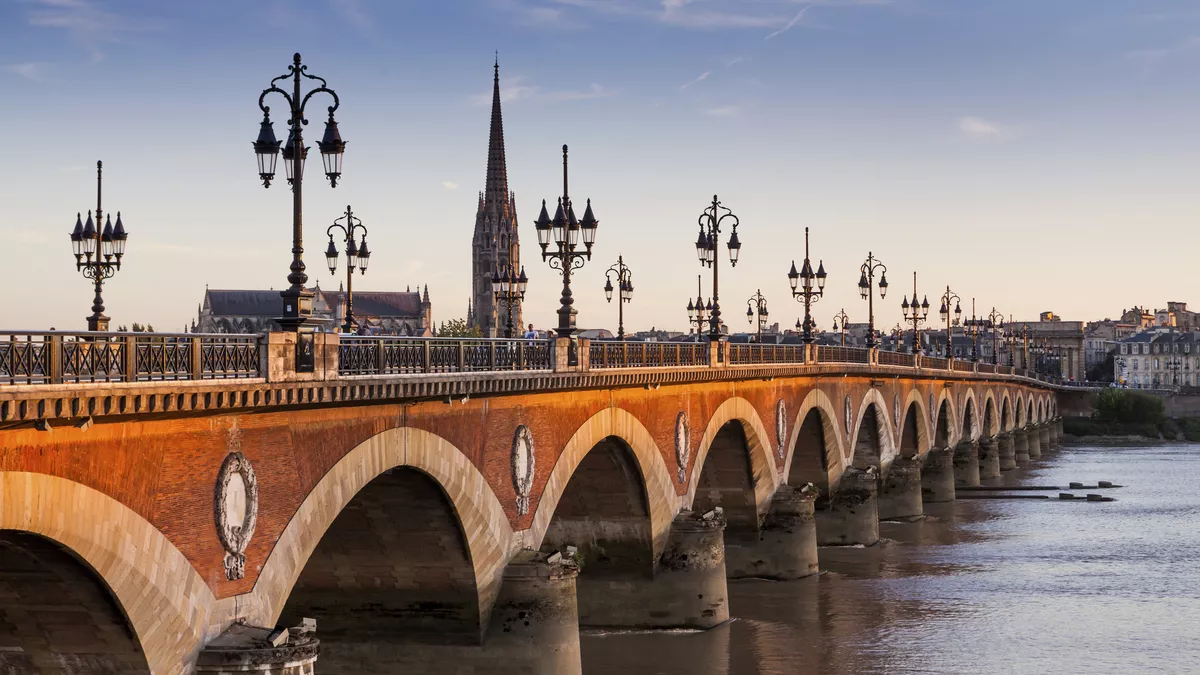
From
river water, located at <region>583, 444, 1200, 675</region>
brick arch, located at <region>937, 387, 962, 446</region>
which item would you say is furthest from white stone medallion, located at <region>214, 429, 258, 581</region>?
brick arch, located at <region>937, 387, 962, 446</region>

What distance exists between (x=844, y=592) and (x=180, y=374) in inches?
1214

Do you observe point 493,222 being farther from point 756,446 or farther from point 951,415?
point 756,446

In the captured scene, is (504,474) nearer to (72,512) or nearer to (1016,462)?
(72,512)

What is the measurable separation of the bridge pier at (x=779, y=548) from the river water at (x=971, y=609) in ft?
Answer: 1.50

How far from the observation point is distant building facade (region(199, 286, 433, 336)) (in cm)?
13800

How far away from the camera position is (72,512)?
1544cm

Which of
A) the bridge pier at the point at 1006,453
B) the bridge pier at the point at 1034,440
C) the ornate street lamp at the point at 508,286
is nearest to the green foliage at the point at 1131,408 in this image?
the bridge pier at the point at 1034,440

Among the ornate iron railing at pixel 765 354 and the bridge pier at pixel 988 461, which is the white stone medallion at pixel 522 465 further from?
the bridge pier at pixel 988 461

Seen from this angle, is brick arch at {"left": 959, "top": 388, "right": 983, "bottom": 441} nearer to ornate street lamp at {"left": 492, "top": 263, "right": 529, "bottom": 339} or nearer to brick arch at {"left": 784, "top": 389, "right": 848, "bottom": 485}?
brick arch at {"left": 784, "top": 389, "right": 848, "bottom": 485}

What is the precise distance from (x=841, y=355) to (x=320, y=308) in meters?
91.0

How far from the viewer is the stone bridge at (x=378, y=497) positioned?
15992 millimetres

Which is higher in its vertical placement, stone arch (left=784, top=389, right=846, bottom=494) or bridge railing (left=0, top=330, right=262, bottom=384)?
bridge railing (left=0, top=330, right=262, bottom=384)

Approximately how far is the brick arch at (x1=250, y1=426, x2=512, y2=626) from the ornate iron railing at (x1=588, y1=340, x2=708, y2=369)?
5661 mm

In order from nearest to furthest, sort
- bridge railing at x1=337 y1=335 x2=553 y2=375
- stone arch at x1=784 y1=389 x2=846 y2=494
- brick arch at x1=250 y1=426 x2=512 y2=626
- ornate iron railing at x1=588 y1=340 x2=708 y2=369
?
brick arch at x1=250 y1=426 x2=512 y2=626, bridge railing at x1=337 y1=335 x2=553 y2=375, ornate iron railing at x1=588 y1=340 x2=708 y2=369, stone arch at x1=784 y1=389 x2=846 y2=494
